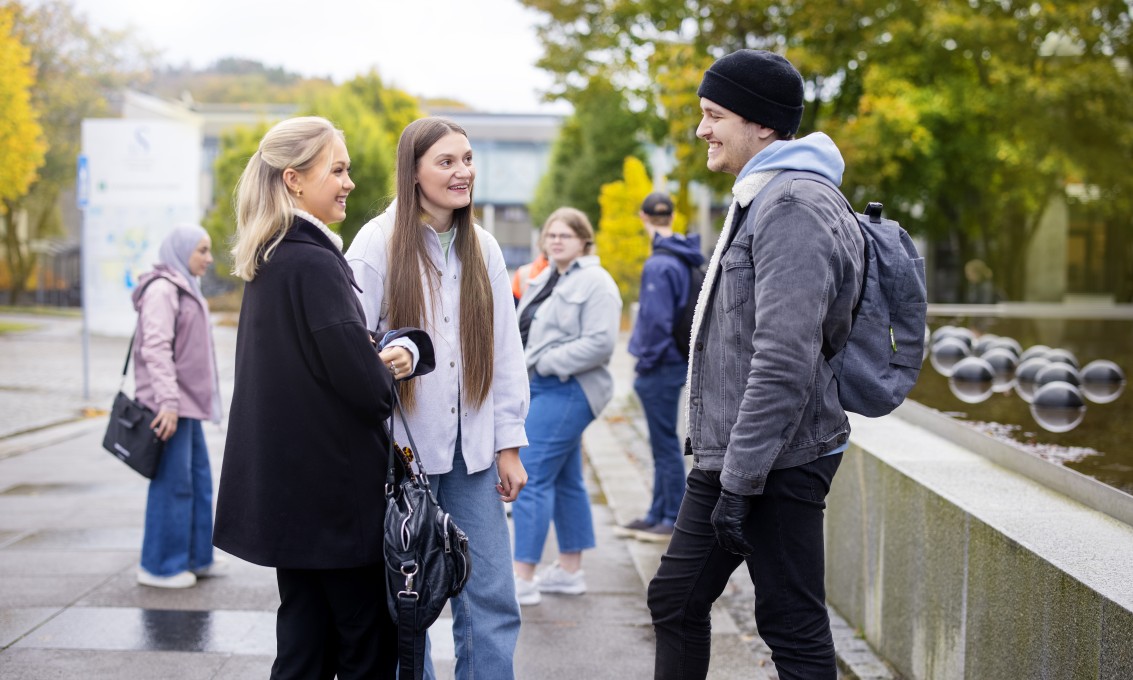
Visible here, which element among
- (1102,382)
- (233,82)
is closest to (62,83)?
(233,82)

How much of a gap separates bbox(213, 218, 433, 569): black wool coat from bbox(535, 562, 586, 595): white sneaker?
308 centimetres

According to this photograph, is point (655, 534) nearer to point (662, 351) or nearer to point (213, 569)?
point (662, 351)

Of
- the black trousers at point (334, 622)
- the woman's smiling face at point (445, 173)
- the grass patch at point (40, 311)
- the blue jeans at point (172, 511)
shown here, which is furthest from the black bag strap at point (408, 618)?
the grass patch at point (40, 311)

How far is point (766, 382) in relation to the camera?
2938mm

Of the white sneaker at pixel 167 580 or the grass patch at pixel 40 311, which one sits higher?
the white sneaker at pixel 167 580

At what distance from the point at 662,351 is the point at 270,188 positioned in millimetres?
4178

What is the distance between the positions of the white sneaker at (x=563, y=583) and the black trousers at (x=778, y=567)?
284cm

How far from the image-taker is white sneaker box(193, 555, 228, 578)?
615 cm

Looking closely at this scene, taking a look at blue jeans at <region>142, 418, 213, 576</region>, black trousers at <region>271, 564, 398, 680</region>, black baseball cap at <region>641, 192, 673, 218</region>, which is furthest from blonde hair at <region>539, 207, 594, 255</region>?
black trousers at <region>271, 564, 398, 680</region>

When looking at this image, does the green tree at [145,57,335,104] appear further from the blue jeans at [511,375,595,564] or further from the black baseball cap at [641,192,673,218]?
the blue jeans at [511,375,595,564]

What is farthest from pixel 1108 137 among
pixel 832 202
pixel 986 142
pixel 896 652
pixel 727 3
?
pixel 832 202

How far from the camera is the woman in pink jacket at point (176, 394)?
19.1 ft

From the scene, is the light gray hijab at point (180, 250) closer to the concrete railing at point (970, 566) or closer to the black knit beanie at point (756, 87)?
the concrete railing at point (970, 566)

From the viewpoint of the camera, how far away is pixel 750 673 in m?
4.82
